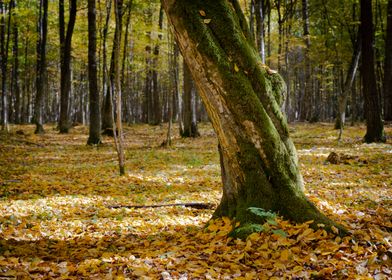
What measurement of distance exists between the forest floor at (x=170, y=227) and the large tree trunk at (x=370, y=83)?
6.44ft

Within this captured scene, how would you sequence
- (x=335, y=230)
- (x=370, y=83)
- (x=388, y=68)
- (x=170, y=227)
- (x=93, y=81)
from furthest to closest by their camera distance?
(x=388, y=68) → (x=93, y=81) → (x=370, y=83) → (x=170, y=227) → (x=335, y=230)

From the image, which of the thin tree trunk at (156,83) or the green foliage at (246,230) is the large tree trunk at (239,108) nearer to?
the green foliage at (246,230)

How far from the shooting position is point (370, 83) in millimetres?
12656

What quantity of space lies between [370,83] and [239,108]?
1047 cm

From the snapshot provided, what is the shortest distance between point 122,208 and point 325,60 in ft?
65.3

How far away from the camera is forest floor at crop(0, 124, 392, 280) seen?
3562 millimetres

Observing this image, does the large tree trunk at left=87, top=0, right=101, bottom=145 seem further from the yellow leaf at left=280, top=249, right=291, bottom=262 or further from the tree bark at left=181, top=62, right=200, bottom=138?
the yellow leaf at left=280, top=249, right=291, bottom=262

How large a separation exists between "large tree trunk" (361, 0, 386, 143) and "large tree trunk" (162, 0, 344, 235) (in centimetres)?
967

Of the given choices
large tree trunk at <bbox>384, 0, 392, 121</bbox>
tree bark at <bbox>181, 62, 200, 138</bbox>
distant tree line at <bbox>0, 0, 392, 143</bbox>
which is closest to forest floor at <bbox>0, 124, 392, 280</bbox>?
distant tree line at <bbox>0, 0, 392, 143</bbox>

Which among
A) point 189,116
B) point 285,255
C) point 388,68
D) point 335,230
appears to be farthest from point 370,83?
point 285,255

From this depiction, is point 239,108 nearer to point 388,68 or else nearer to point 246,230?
point 246,230

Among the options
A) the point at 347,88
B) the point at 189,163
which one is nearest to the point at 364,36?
the point at 347,88

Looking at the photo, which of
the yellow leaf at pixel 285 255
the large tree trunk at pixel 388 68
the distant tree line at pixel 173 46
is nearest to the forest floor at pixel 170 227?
the yellow leaf at pixel 285 255

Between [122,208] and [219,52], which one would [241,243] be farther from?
[122,208]
